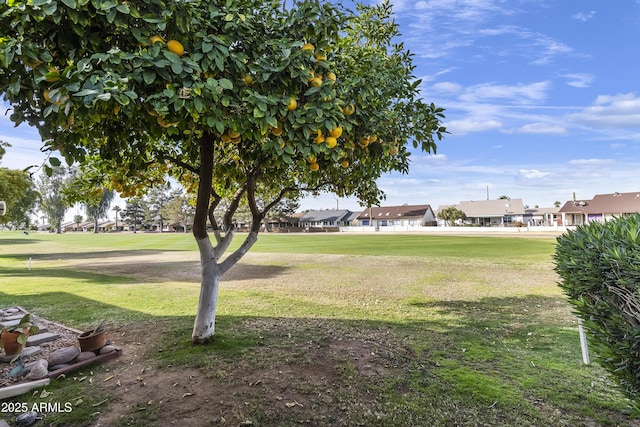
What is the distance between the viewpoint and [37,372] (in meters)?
4.57

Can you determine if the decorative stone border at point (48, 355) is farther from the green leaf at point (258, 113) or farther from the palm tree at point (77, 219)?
the palm tree at point (77, 219)

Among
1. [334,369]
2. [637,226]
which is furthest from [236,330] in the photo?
[637,226]

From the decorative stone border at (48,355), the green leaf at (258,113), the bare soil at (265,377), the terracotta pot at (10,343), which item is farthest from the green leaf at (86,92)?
the terracotta pot at (10,343)

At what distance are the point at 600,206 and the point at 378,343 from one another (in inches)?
2620

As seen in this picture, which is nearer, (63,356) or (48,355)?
(63,356)

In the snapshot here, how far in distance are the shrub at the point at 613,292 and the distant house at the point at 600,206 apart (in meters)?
58.1

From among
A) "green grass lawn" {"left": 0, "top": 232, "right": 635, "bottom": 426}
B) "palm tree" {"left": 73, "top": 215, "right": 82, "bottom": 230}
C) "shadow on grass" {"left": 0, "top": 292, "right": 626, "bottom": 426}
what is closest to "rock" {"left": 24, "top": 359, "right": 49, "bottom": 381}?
"green grass lawn" {"left": 0, "top": 232, "right": 635, "bottom": 426}

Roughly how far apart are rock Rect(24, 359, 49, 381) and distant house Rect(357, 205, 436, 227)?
75662mm

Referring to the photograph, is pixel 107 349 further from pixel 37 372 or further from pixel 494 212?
pixel 494 212

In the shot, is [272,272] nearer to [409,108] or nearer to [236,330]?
[236,330]

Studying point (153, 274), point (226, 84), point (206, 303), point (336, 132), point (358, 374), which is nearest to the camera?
point (226, 84)

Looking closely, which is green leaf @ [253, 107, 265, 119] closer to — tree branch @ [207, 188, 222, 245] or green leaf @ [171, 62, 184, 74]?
green leaf @ [171, 62, 184, 74]

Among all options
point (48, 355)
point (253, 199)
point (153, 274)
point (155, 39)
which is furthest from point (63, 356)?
point (153, 274)

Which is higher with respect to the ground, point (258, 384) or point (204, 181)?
point (204, 181)
